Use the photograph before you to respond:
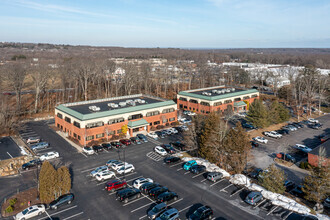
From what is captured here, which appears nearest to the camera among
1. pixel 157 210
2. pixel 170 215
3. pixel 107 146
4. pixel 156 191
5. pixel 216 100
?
pixel 170 215

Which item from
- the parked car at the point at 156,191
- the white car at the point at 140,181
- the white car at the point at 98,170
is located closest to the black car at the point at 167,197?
the parked car at the point at 156,191

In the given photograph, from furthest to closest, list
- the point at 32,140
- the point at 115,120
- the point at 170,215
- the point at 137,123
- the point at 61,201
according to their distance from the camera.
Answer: the point at 137,123 → the point at 115,120 → the point at 32,140 → the point at 61,201 → the point at 170,215

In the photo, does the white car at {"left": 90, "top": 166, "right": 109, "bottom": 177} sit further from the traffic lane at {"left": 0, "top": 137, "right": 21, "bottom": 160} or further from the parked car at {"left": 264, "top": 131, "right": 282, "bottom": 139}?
the parked car at {"left": 264, "top": 131, "right": 282, "bottom": 139}

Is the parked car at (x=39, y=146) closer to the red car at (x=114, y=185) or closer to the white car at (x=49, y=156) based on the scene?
the white car at (x=49, y=156)

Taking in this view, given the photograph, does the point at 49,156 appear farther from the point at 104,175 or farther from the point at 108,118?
the point at 108,118

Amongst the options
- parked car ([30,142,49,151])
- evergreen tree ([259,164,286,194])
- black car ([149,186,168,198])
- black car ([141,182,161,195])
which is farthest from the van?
parked car ([30,142,49,151])

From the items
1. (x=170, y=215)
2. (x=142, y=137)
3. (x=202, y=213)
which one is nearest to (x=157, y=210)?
(x=170, y=215)
